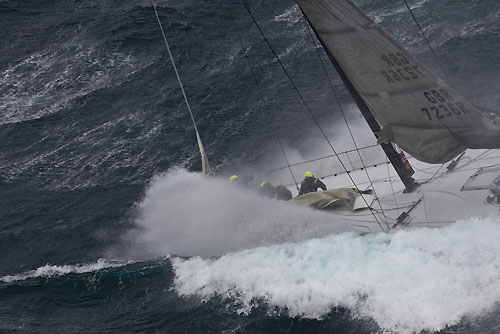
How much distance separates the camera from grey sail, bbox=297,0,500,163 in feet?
68.7

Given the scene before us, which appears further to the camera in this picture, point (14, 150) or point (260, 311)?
point (14, 150)

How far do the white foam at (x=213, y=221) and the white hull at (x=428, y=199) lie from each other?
38.9 inches

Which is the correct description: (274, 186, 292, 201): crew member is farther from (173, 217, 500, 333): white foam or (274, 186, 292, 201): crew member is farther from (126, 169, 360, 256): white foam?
(173, 217, 500, 333): white foam

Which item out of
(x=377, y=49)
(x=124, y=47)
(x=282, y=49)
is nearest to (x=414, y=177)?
(x=377, y=49)

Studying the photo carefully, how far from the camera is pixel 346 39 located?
21.0 meters

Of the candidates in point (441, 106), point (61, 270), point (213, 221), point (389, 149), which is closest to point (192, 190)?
point (213, 221)

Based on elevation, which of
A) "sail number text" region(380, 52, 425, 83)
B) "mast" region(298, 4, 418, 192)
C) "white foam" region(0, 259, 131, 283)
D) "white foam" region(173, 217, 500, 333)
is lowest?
"white foam" region(0, 259, 131, 283)

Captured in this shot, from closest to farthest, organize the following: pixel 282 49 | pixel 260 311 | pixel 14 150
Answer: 1. pixel 260 311
2. pixel 14 150
3. pixel 282 49

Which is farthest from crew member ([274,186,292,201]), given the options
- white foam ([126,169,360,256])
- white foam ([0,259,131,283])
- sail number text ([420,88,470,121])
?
sail number text ([420,88,470,121])

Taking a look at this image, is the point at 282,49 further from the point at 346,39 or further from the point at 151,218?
the point at 346,39

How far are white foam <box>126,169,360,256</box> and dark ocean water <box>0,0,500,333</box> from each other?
0.07m

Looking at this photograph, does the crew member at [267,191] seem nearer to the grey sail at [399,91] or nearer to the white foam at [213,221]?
the white foam at [213,221]

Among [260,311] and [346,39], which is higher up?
[346,39]

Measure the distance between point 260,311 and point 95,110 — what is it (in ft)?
70.6
